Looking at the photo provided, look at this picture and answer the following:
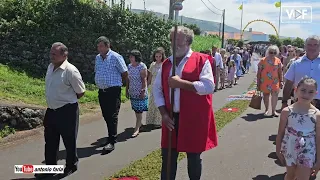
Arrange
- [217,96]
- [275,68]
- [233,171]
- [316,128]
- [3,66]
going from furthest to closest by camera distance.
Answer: [217,96] < [3,66] < [275,68] < [233,171] < [316,128]

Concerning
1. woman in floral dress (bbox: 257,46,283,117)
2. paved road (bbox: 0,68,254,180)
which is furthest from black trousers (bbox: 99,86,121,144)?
woman in floral dress (bbox: 257,46,283,117)

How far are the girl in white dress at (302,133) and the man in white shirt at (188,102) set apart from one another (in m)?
0.83

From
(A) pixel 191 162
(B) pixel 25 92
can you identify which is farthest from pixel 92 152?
(B) pixel 25 92

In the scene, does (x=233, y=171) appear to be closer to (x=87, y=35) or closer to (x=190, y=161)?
(x=190, y=161)

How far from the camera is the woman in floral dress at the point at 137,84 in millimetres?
7137

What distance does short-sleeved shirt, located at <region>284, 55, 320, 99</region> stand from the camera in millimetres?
5043

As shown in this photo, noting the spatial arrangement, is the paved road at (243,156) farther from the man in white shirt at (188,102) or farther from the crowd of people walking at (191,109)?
the man in white shirt at (188,102)

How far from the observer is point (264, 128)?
806cm

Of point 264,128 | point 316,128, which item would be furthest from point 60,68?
point 264,128

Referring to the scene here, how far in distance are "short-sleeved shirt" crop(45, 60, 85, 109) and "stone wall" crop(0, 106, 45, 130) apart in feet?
8.07

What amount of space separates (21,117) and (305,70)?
5.06 meters

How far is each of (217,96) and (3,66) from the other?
717 cm

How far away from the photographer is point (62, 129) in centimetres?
486

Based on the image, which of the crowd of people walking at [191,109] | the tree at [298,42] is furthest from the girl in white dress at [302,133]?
the tree at [298,42]
